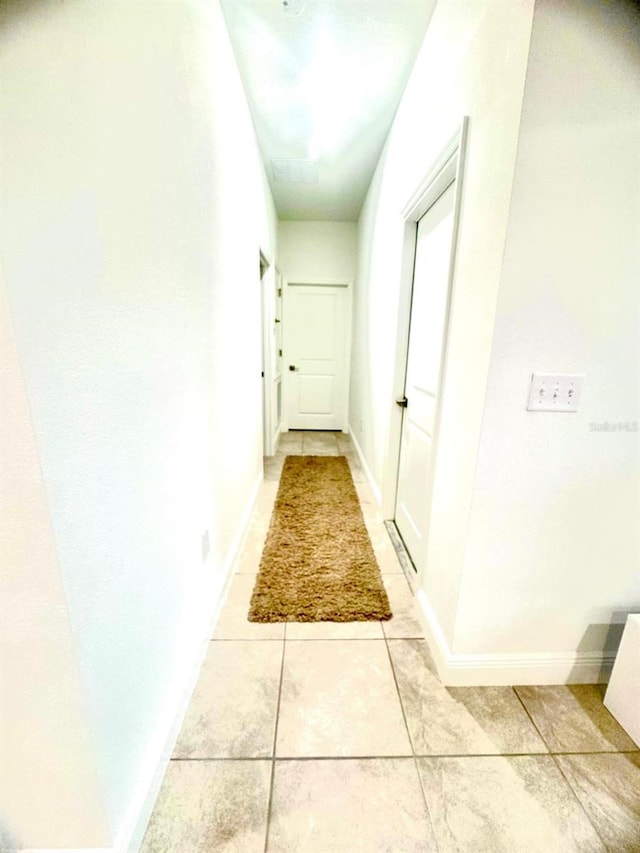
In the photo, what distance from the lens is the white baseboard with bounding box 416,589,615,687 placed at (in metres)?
1.24

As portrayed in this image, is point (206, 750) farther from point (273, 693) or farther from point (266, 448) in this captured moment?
point (266, 448)

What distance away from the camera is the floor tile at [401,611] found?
1478mm

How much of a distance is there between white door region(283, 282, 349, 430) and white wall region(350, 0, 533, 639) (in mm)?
2297

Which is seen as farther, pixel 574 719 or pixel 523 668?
pixel 523 668

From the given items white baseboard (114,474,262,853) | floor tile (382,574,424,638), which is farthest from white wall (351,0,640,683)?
white baseboard (114,474,262,853)

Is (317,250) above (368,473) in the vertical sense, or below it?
above

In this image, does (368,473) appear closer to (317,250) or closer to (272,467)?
(272,467)

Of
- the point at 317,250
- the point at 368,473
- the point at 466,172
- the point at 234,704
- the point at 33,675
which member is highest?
the point at 317,250

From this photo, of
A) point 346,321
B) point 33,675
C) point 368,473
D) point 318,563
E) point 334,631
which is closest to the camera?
point 33,675

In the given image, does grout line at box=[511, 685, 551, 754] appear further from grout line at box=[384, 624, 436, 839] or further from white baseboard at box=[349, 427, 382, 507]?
white baseboard at box=[349, 427, 382, 507]

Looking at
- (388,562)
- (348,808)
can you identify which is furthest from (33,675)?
(388,562)

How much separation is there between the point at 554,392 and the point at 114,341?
122 cm

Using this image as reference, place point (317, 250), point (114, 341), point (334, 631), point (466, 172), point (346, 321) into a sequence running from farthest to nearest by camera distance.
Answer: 1. point (346, 321)
2. point (317, 250)
3. point (334, 631)
4. point (466, 172)
5. point (114, 341)

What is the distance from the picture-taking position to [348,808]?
2.98 feet
